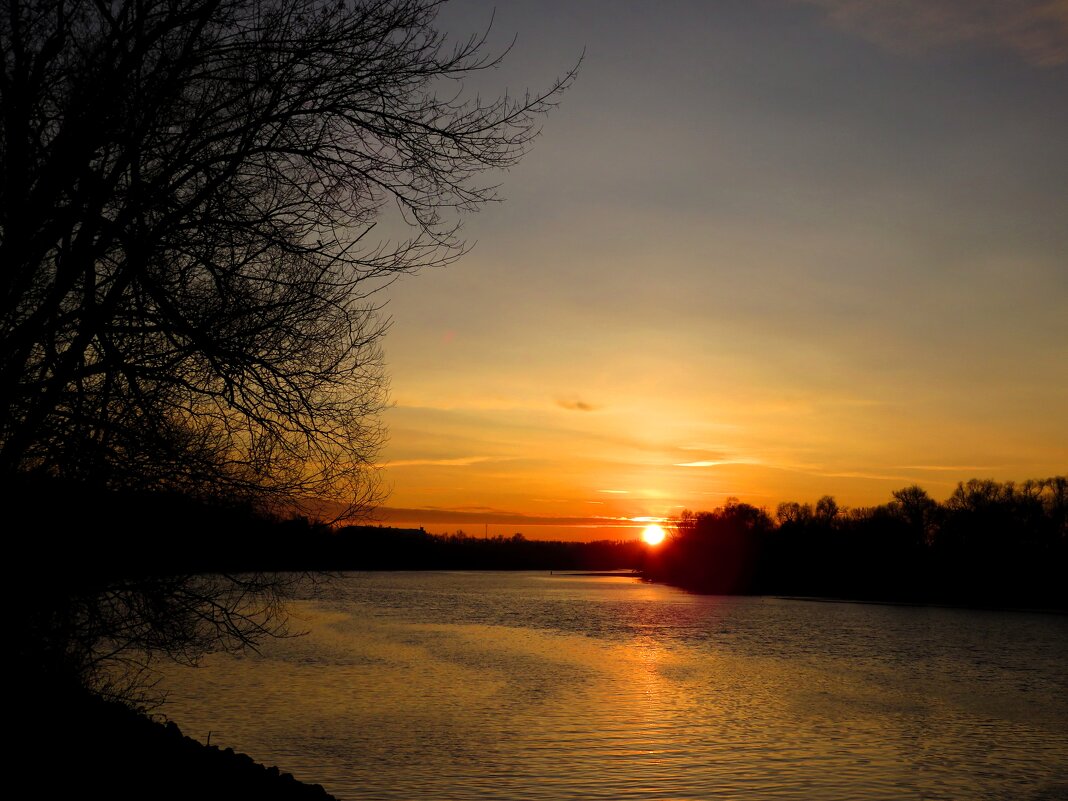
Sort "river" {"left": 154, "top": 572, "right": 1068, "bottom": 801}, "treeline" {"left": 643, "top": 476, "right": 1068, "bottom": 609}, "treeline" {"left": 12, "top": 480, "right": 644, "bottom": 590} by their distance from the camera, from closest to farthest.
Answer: "treeline" {"left": 12, "top": 480, "right": 644, "bottom": 590} → "river" {"left": 154, "top": 572, "right": 1068, "bottom": 801} → "treeline" {"left": 643, "top": 476, "right": 1068, "bottom": 609}

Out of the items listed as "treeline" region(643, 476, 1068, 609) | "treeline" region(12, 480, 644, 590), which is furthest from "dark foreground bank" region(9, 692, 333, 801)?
"treeline" region(643, 476, 1068, 609)

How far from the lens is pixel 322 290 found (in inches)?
271

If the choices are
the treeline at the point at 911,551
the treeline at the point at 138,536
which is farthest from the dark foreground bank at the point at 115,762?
the treeline at the point at 911,551

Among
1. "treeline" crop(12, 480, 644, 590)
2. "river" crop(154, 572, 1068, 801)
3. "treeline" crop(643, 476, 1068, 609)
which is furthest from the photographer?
"treeline" crop(643, 476, 1068, 609)

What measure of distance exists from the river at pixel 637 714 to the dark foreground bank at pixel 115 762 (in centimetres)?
263

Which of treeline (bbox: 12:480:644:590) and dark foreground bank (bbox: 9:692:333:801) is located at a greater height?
treeline (bbox: 12:480:644:590)

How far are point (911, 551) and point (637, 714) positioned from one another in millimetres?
88383

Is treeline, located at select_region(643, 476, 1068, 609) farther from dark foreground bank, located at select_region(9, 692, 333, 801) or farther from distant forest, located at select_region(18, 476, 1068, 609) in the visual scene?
dark foreground bank, located at select_region(9, 692, 333, 801)

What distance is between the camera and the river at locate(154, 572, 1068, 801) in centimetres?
1731

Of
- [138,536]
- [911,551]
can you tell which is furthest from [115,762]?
[911,551]

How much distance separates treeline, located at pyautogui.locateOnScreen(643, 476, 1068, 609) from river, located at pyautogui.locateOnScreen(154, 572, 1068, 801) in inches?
1765

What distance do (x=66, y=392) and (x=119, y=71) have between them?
2.23 metres

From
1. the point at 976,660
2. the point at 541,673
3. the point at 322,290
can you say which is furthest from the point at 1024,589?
the point at 322,290

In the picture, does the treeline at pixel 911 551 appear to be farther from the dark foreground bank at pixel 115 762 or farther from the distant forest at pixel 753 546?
the dark foreground bank at pixel 115 762
